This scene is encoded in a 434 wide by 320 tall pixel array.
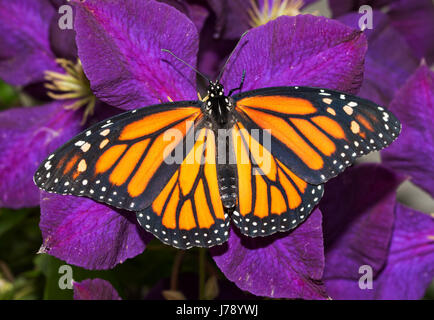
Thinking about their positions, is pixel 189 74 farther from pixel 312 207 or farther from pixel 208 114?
pixel 312 207

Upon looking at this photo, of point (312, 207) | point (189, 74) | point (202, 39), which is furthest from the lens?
point (202, 39)

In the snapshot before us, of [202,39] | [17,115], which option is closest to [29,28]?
[17,115]

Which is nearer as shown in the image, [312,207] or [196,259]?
[312,207]

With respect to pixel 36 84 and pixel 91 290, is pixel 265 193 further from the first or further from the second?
pixel 36 84

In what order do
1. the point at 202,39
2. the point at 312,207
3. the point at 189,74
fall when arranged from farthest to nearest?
the point at 202,39, the point at 189,74, the point at 312,207

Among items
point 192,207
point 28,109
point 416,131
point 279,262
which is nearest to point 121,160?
point 192,207

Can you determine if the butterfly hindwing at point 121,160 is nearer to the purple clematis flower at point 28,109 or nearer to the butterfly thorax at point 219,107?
the butterfly thorax at point 219,107
